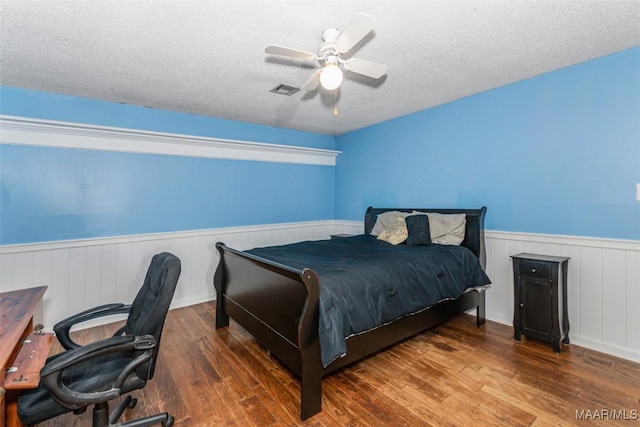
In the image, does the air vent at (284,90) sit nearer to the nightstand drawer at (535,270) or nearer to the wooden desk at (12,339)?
the wooden desk at (12,339)

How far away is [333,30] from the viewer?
194cm

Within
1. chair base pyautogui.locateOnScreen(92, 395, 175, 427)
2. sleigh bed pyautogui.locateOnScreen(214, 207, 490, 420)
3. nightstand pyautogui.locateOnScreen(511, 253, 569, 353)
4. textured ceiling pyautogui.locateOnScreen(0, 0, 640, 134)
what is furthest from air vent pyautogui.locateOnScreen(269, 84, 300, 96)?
chair base pyautogui.locateOnScreen(92, 395, 175, 427)

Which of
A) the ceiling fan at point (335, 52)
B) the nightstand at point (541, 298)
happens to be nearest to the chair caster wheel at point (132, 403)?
the ceiling fan at point (335, 52)

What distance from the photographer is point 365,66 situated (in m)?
2.12

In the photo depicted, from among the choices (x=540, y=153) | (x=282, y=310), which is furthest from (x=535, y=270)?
(x=282, y=310)

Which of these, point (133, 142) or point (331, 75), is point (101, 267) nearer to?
point (133, 142)

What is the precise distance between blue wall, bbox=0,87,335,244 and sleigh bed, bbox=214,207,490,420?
1.27m

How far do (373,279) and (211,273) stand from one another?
8.71 ft

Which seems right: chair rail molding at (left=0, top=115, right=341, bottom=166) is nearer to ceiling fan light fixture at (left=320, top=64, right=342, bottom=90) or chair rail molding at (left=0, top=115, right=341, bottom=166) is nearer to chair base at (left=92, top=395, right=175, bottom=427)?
ceiling fan light fixture at (left=320, top=64, right=342, bottom=90)

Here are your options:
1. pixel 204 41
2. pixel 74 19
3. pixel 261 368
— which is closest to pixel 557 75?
pixel 204 41

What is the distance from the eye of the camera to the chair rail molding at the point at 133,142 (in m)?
2.93

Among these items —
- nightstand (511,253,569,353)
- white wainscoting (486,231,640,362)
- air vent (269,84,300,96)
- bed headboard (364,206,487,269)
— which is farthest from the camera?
bed headboard (364,206,487,269)

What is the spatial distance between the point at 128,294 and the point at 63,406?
241cm

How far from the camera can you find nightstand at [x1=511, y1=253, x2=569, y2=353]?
2588 mm
